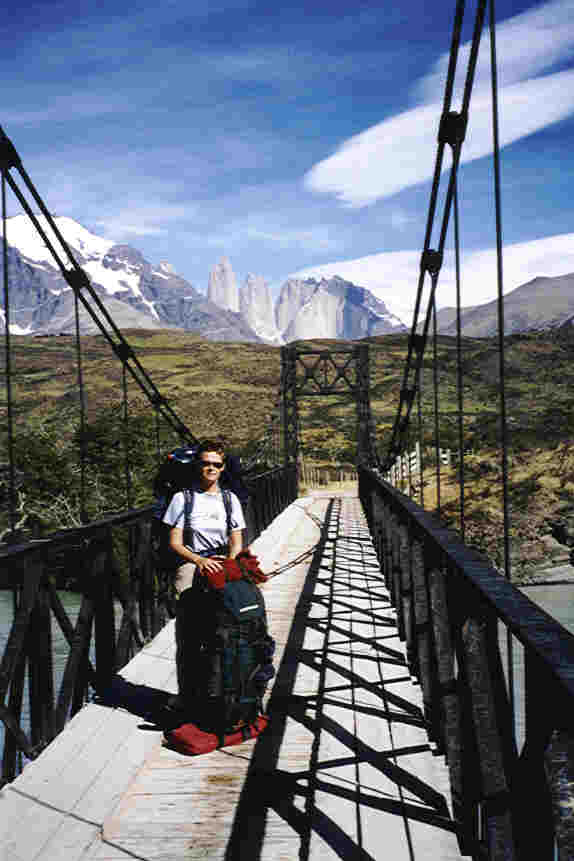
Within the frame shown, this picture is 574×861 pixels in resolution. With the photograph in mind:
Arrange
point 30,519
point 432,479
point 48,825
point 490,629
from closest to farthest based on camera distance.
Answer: point 490,629, point 48,825, point 30,519, point 432,479

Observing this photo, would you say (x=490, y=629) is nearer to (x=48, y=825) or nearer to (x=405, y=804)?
(x=405, y=804)

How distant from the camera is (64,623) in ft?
13.3

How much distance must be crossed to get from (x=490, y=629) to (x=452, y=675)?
94 centimetres

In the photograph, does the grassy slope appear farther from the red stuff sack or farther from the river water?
the red stuff sack

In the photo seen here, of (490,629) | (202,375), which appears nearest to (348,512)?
(490,629)

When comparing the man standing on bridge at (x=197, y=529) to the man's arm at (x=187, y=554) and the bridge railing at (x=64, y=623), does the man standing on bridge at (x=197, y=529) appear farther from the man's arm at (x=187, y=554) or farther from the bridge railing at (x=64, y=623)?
the bridge railing at (x=64, y=623)

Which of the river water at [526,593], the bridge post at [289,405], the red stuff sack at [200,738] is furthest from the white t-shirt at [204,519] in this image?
the bridge post at [289,405]

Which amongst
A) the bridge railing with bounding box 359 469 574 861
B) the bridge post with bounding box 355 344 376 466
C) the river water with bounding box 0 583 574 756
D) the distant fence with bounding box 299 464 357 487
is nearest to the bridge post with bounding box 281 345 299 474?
the bridge post with bounding box 355 344 376 466

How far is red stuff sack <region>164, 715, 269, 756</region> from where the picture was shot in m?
3.74

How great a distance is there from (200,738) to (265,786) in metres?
0.50

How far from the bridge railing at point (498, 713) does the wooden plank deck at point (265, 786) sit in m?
0.24

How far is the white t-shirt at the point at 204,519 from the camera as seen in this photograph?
13.2ft

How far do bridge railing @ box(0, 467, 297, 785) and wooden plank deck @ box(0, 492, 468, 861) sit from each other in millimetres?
140

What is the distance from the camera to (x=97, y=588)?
4.43 metres
